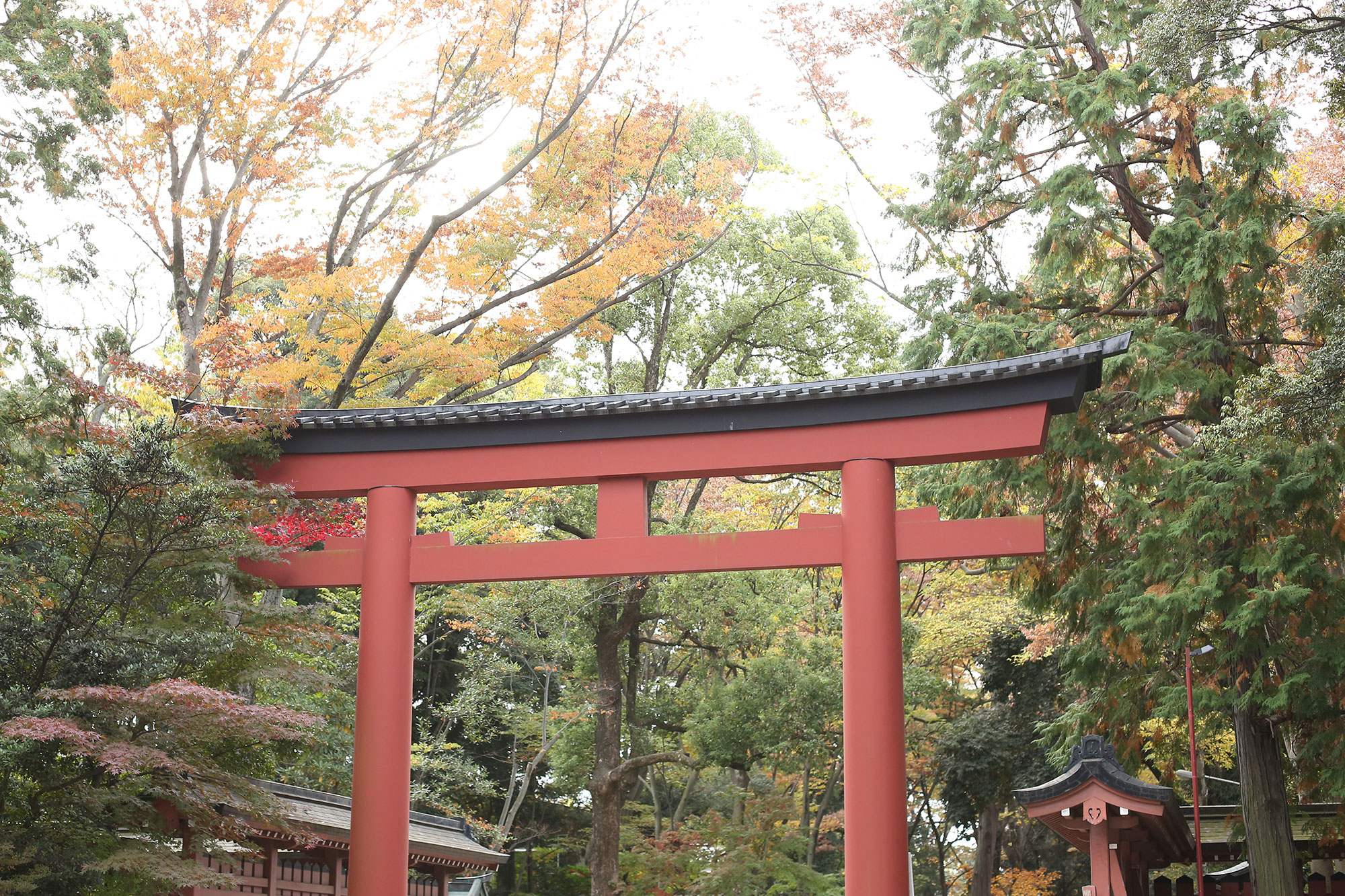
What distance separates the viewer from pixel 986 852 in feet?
65.0

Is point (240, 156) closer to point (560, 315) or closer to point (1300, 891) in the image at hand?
point (560, 315)

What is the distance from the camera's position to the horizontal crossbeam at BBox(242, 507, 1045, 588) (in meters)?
8.48

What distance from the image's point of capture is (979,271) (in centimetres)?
1198

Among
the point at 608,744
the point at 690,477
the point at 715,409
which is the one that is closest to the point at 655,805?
the point at 608,744

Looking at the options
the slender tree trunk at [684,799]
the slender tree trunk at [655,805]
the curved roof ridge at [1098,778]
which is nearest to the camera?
the curved roof ridge at [1098,778]

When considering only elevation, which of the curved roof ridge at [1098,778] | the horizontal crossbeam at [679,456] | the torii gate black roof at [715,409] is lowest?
the curved roof ridge at [1098,778]

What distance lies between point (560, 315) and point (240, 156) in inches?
153

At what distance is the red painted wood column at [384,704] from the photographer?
859 centimetres

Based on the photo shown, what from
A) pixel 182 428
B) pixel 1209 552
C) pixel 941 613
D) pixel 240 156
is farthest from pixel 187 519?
pixel 941 613

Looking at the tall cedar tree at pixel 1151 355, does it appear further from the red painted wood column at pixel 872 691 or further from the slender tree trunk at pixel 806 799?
the slender tree trunk at pixel 806 799

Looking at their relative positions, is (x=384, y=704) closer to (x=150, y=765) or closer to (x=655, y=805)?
(x=150, y=765)

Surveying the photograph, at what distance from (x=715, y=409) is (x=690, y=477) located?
0.65m

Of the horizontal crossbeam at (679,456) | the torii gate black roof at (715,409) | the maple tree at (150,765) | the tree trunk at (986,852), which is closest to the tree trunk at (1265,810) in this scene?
the horizontal crossbeam at (679,456)

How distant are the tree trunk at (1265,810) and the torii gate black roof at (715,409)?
3.49m
